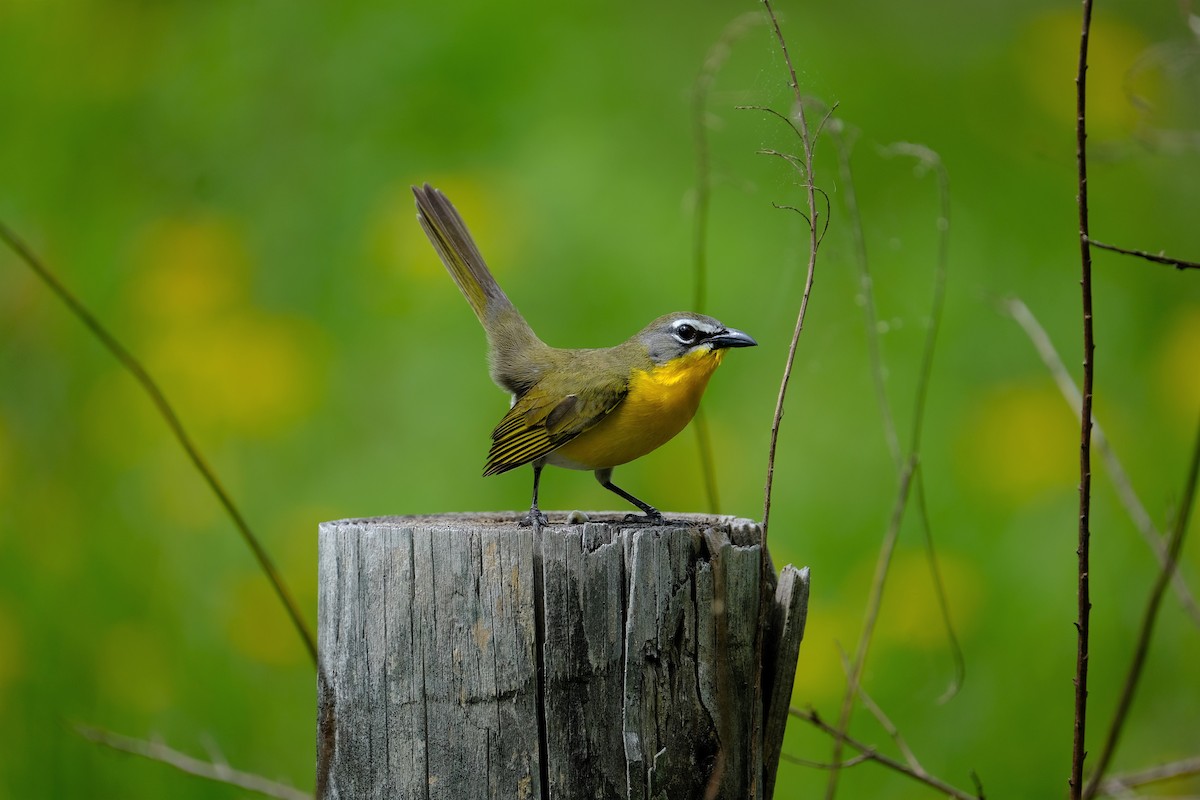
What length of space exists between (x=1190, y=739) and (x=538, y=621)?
3.91 m

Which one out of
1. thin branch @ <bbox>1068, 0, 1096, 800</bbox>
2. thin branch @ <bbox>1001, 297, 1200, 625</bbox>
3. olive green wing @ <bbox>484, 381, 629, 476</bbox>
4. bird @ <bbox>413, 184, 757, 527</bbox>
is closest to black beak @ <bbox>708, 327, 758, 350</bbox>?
bird @ <bbox>413, 184, 757, 527</bbox>

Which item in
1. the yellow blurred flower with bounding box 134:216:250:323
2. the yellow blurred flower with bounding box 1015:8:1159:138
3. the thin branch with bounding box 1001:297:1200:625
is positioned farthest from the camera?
the yellow blurred flower with bounding box 1015:8:1159:138

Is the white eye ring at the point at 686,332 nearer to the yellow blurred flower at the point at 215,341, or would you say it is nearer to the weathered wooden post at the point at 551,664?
the weathered wooden post at the point at 551,664

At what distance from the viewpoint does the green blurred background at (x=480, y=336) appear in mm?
5195

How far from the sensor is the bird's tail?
4488mm

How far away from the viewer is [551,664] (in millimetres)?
2447

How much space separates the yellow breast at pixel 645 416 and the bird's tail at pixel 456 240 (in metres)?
0.96

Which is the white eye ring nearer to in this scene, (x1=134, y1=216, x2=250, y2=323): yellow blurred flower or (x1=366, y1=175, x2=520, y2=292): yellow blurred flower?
(x1=366, y1=175, x2=520, y2=292): yellow blurred flower

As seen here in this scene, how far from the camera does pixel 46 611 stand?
5.02 m

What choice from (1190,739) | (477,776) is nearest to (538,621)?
(477,776)

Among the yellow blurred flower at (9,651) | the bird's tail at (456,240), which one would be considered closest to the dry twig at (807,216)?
the bird's tail at (456,240)

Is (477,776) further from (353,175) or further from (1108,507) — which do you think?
(353,175)

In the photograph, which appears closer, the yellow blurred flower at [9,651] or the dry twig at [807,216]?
the dry twig at [807,216]

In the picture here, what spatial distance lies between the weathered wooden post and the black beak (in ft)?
3.95
